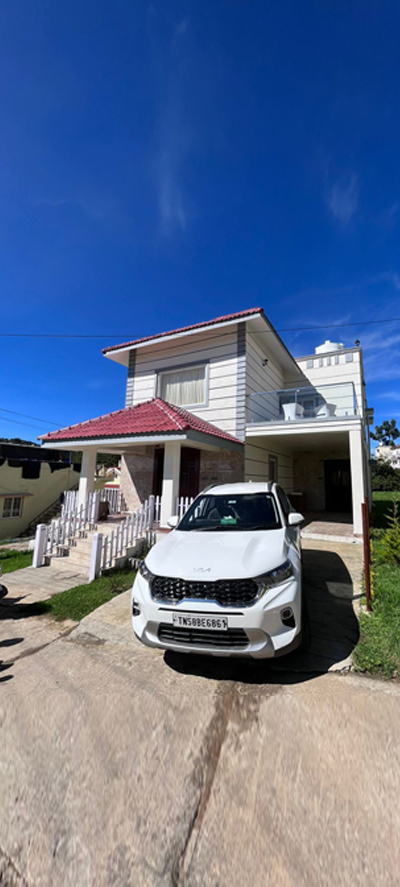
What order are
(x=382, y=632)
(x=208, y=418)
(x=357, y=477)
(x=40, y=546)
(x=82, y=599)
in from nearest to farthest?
1. (x=382, y=632)
2. (x=82, y=599)
3. (x=40, y=546)
4. (x=357, y=477)
5. (x=208, y=418)

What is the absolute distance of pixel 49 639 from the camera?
4.05 metres

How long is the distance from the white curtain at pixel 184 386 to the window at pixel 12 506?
1160 centimetres

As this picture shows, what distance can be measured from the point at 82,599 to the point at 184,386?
24.9 ft

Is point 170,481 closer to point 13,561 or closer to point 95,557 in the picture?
point 95,557

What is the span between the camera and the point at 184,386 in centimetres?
1128

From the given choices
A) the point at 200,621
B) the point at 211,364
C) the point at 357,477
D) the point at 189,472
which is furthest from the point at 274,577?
the point at 211,364

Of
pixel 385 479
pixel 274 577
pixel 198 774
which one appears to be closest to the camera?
pixel 198 774

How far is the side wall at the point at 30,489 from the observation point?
17.3m

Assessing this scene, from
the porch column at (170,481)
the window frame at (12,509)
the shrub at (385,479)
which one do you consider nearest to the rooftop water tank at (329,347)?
the porch column at (170,481)

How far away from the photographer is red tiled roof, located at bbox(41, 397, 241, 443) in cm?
790

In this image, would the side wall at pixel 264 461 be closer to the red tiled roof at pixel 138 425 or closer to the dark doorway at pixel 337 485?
the red tiled roof at pixel 138 425

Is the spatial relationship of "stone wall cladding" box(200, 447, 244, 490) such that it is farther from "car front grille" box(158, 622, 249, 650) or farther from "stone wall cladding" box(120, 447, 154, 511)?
"car front grille" box(158, 622, 249, 650)

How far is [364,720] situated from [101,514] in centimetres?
802

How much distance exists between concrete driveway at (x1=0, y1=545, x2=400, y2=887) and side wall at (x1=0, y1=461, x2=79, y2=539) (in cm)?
1625
